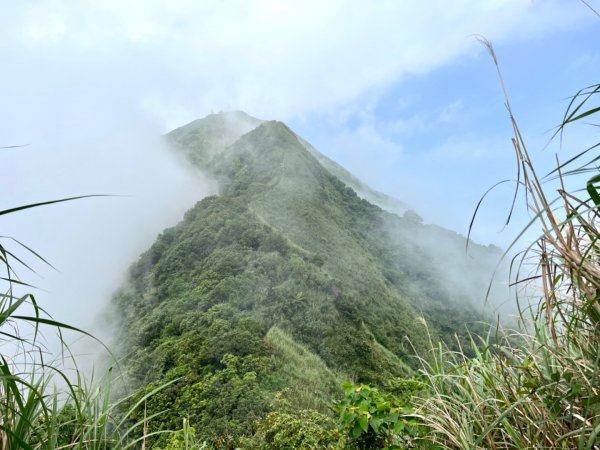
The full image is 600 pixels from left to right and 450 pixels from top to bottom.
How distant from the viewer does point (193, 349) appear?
22.5 metres

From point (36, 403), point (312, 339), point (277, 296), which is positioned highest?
point (36, 403)

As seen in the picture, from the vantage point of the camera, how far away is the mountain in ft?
61.7

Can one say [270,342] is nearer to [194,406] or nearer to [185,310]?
[194,406]

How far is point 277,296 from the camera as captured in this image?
2681 centimetres

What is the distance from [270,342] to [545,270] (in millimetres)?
21374

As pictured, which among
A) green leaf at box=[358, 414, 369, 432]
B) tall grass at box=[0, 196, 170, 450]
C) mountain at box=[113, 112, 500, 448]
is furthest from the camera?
mountain at box=[113, 112, 500, 448]

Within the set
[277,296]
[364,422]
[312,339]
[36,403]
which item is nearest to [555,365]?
[364,422]

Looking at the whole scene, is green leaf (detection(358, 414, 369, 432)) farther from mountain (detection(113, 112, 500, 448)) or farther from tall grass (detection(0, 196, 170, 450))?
mountain (detection(113, 112, 500, 448))

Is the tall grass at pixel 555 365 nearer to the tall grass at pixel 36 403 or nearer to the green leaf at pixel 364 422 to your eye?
the green leaf at pixel 364 422

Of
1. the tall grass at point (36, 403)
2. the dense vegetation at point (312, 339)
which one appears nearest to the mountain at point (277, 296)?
the dense vegetation at point (312, 339)

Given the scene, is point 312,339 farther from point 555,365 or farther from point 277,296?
point 555,365

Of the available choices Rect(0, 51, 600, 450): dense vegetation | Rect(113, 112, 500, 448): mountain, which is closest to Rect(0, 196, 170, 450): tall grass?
Rect(0, 51, 600, 450): dense vegetation

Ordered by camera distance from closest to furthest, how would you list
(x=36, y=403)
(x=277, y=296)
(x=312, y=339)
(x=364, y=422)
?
(x=36, y=403), (x=364, y=422), (x=312, y=339), (x=277, y=296)

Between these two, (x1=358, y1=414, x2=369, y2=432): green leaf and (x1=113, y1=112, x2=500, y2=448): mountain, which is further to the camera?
(x1=113, y1=112, x2=500, y2=448): mountain
